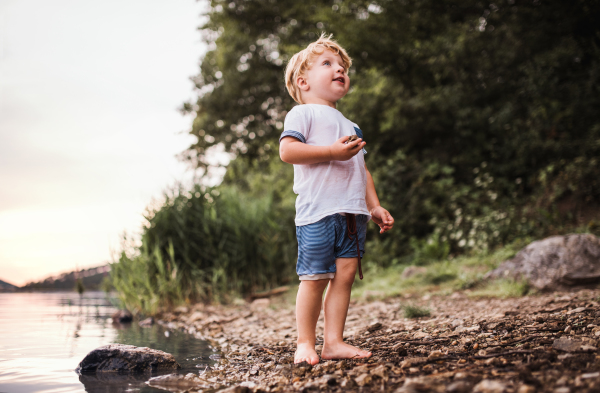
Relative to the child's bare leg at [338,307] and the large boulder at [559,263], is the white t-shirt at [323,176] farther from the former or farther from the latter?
the large boulder at [559,263]

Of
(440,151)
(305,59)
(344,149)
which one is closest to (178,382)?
(344,149)

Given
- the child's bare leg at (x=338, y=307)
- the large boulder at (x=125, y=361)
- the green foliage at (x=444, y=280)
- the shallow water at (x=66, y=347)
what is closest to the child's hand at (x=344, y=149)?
the child's bare leg at (x=338, y=307)

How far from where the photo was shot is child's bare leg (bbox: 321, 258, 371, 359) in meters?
2.08

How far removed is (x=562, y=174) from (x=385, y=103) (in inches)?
134

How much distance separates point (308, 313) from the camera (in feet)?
6.81

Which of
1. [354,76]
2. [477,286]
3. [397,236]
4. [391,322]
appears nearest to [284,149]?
[391,322]

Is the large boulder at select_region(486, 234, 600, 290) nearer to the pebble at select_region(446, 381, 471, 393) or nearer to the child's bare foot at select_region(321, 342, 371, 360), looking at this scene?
the child's bare foot at select_region(321, 342, 371, 360)

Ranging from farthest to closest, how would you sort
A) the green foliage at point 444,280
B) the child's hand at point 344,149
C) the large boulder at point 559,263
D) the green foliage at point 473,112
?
1. the green foliage at point 473,112
2. the green foliage at point 444,280
3. the large boulder at point 559,263
4. the child's hand at point 344,149

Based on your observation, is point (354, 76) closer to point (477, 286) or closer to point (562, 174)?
point (562, 174)

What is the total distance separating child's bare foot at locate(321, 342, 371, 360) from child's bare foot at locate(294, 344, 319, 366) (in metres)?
0.08

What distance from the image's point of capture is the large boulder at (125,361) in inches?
91.8

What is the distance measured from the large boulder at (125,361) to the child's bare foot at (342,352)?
0.85 metres

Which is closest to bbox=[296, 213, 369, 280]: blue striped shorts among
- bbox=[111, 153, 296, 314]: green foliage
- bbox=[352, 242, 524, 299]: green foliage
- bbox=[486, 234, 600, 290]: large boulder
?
bbox=[352, 242, 524, 299]: green foliage

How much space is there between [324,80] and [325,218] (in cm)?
74
